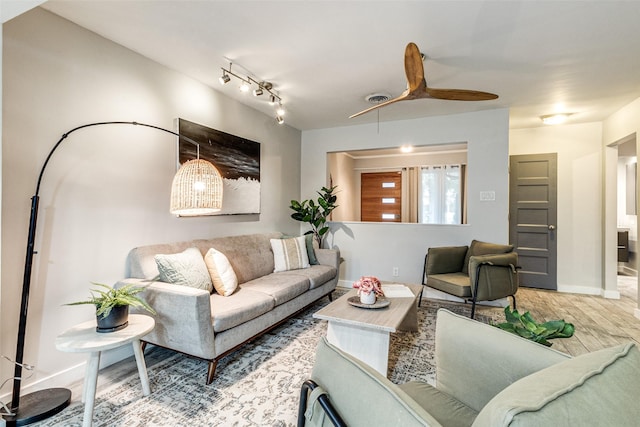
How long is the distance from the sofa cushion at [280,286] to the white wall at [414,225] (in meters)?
1.75

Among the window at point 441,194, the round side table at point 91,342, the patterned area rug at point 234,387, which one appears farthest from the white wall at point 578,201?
the round side table at point 91,342

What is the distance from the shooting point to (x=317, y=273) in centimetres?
357

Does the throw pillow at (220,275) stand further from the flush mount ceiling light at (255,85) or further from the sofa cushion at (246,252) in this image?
the flush mount ceiling light at (255,85)

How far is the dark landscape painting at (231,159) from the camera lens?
308 cm

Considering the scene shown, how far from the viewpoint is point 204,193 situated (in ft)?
7.97

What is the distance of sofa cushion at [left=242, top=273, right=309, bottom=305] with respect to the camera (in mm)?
2836

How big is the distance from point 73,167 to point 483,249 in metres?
4.13

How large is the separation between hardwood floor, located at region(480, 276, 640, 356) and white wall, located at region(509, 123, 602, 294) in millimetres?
366

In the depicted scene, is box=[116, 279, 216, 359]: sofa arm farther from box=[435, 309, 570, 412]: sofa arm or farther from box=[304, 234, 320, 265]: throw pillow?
box=[304, 234, 320, 265]: throw pillow

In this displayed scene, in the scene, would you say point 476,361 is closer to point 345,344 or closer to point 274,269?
point 345,344

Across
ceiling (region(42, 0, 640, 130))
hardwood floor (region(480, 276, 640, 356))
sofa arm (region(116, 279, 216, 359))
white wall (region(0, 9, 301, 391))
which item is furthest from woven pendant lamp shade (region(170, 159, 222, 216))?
hardwood floor (region(480, 276, 640, 356))

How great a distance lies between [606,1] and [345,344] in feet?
9.13

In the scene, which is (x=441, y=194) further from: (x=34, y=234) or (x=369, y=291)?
(x=34, y=234)

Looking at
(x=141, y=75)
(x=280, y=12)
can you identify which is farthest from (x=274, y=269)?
(x=280, y=12)
